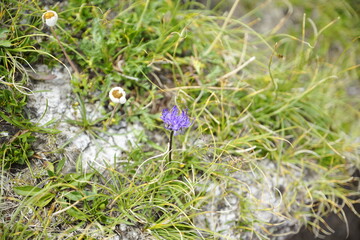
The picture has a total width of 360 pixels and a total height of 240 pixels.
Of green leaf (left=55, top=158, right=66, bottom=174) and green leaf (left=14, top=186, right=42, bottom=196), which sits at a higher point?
green leaf (left=55, top=158, right=66, bottom=174)

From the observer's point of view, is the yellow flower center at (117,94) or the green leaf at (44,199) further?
the yellow flower center at (117,94)

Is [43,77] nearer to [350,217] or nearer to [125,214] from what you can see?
[125,214]

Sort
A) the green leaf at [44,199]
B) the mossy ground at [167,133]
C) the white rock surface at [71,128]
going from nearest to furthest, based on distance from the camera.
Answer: the green leaf at [44,199]
the mossy ground at [167,133]
the white rock surface at [71,128]

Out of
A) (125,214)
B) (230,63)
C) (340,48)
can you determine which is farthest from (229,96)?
(340,48)

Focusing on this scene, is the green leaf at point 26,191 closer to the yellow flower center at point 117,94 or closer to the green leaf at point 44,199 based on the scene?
the green leaf at point 44,199

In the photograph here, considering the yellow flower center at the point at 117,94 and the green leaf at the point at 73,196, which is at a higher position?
the yellow flower center at the point at 117,94

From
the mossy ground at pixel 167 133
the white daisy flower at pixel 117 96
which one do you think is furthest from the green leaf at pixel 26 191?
the white daisy flower at pixel 117 96

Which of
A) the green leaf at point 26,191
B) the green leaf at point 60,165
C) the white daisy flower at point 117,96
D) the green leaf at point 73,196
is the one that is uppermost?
the white daisy flower at point 117,96

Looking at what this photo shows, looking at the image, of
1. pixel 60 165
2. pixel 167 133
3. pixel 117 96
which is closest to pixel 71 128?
pixel 60 165

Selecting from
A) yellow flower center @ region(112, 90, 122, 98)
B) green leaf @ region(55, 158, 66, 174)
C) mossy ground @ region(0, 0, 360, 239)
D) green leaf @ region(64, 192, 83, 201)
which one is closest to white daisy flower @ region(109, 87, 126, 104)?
yellow flower center @ region(112, 90, 122, 98)

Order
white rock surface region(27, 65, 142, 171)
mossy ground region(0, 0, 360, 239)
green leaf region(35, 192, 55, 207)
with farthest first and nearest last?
white rock surface region(27, 65, 142, 171)
mossy ground region(0, 0, 360, 239)
green leaf region(35, 192, 55, 207)

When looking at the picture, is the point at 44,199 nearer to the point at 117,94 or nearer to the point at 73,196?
the point at 73,196

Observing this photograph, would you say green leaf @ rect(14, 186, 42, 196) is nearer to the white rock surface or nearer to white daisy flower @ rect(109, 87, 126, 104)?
the white rock surface
